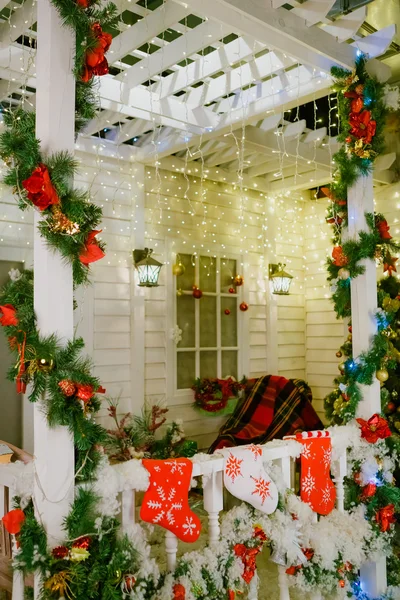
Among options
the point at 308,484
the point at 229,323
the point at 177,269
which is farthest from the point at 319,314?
the point at 308,484

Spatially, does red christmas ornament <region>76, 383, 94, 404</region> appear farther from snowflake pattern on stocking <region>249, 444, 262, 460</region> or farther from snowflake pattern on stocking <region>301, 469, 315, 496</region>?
snowflake pattern on stocking <region>301, 469, 315, 496</region>

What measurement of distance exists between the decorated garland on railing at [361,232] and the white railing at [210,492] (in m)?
0.45

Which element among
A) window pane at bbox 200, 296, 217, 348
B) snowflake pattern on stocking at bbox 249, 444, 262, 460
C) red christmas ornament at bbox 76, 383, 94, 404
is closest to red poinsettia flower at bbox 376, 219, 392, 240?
snowflake pattern on stocking at bbox 249, 444, 262, 460

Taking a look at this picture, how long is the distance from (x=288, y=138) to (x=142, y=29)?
181 cm

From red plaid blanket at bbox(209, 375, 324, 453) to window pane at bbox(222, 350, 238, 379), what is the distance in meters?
0.30

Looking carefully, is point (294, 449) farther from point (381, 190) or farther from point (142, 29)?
point (381, 190)

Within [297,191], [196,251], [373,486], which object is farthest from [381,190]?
[373,486]

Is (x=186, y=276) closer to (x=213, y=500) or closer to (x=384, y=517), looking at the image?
(x=384, y=517)

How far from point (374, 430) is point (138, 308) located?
2065 mm

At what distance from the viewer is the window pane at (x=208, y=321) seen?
4.88 metres

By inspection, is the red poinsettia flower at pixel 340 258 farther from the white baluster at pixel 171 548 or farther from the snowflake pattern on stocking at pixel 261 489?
the white baluster at pixel 171 548

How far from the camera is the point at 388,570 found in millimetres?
2998

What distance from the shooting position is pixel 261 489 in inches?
91.4

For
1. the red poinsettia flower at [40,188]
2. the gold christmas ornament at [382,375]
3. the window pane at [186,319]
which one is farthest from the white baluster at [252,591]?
the window pane at [186,319]
